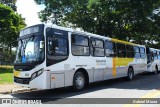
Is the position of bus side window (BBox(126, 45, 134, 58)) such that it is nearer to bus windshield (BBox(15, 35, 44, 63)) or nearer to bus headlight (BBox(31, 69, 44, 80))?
bus windshield (BBox(15, 35, 44, 63))

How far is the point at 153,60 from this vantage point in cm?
2542

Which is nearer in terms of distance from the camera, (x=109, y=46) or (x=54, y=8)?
(x=109, y=46)

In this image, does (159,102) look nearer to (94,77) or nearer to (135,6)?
(94,77)

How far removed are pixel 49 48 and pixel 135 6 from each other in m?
15.1

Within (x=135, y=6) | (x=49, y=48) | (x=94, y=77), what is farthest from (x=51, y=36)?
(x=135, y=6)

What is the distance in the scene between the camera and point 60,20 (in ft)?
95.7

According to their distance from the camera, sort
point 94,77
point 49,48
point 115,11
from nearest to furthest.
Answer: point 49,48 < point 94,77 < point 115,11

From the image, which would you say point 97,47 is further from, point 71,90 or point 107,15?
point 107,15

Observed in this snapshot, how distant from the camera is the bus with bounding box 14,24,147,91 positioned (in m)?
9.98

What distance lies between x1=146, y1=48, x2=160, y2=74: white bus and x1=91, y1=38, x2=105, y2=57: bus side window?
435 inches

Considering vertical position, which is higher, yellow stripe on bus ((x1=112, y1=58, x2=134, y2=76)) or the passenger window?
the passenger window

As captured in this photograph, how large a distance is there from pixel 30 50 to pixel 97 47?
4738mm

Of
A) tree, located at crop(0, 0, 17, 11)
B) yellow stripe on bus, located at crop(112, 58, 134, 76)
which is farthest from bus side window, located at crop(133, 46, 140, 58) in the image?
tree, located at crop(0, 0, 17, 11)

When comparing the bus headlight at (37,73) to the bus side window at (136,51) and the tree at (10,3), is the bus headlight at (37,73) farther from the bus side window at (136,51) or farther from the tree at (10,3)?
the tree at (10,3)
